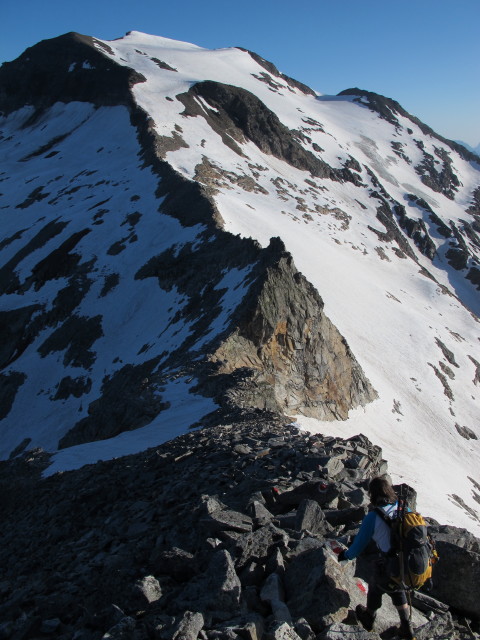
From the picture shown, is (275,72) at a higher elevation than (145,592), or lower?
higher

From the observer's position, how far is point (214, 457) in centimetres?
1141

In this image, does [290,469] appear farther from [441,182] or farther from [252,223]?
[441,182]

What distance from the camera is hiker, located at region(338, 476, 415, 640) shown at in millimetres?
5941

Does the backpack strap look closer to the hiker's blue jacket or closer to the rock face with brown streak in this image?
the hiker's blue jacket

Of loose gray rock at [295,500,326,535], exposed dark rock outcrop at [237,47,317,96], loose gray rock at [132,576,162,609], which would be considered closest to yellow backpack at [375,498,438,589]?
loose gray rock at [295,500,326,535]

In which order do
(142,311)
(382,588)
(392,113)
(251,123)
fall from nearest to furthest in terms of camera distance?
(382,588) → (142,311) → (251,123) → (392,113)

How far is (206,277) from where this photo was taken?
32219 mm

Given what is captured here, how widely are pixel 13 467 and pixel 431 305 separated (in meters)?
50.6

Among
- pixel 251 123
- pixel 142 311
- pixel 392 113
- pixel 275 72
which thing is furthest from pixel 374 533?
pixel 392 113

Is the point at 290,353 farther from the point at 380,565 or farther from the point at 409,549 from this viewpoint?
the point at 409,549

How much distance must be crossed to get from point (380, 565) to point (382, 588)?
0.23 meters

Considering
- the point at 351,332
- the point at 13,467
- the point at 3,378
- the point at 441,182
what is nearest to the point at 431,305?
the point at 351,332

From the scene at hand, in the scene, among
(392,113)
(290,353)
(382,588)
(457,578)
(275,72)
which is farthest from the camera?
(392,113)

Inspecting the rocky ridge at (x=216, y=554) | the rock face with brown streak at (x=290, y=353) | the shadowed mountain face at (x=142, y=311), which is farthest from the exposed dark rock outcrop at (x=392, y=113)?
the rocky ridge at (x=216, y=554)
